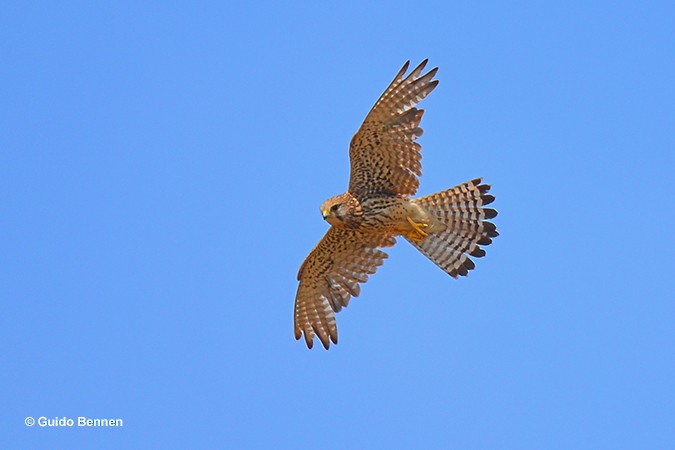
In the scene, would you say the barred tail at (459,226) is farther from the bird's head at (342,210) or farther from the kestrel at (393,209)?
the bird's head at (342,210)

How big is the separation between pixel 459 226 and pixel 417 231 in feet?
1.70

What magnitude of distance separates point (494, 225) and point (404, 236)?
3.77 feet

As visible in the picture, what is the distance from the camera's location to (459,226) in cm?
1538

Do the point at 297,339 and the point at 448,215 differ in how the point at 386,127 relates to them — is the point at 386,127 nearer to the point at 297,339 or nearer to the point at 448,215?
the point at 448,215

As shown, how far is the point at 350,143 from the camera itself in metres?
14.9

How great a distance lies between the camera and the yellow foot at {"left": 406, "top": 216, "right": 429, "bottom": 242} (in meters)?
15.3

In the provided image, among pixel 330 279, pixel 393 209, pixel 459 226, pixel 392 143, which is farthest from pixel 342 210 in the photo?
pixel 330 279

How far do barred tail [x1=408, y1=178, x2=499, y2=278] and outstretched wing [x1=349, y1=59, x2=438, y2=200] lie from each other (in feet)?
1.46

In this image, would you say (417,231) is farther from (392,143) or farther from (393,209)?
(392,143)

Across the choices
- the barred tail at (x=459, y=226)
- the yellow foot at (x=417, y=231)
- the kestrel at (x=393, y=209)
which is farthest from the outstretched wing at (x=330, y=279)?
the barred tail at (x=459, y=226)

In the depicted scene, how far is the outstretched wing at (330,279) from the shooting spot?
53.1 ft

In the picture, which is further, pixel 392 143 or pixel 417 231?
pixel 417 231

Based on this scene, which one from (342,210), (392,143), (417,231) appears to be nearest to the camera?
(392,143)

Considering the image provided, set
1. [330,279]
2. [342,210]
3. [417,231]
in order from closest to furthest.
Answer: [342,210] → [417,231] → [330,279]
